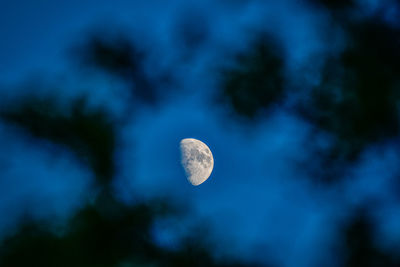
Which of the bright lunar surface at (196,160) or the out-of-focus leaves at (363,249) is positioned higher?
the bright lunar surface at (196,160)

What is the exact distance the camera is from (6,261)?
1.62 metres

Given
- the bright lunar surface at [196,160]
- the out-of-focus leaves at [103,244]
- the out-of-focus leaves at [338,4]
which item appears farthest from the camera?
the bright lunar surface at [196,160]

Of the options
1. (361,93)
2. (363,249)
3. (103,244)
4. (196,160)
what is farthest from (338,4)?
(196,160)

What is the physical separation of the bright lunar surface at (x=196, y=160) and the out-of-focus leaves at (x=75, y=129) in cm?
203

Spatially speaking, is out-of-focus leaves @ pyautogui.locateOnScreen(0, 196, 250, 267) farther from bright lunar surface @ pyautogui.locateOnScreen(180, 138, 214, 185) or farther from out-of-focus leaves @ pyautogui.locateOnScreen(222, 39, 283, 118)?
bright lunar surface @ pyautogui.locateOnScreen(180, 138, 214, 185)

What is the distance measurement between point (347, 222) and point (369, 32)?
90 centimetres

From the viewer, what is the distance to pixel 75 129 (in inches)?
73.9

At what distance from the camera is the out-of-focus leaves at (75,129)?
5.99 feet

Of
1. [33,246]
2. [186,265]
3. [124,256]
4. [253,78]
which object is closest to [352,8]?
[253,78]

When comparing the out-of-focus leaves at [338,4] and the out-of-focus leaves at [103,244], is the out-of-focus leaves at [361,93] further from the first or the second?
the out-of-focus leaves at [103,244]

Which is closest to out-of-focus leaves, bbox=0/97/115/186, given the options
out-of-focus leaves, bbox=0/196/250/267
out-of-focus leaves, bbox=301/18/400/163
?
out-of-focus leaves, bbox=0/196/250/267

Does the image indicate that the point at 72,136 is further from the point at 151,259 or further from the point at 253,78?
the point at 253,78

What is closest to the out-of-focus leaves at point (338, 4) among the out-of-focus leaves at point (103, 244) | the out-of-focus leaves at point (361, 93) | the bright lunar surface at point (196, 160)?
the out-of-focus leaves at point (361, 93)

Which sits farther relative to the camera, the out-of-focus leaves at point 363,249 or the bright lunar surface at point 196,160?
the bright lunar surface at point 196,160
